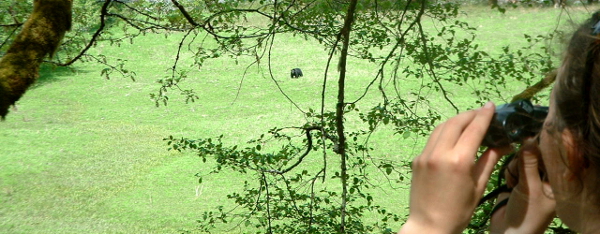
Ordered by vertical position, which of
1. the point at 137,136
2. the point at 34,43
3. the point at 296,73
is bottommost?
the point at 137,136

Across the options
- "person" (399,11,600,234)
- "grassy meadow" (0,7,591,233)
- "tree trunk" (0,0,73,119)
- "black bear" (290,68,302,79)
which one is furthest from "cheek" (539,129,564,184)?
"black bear" (290,68,302,79)

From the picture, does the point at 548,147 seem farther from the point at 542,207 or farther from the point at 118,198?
the point at 118,198

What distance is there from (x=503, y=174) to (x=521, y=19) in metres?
2.51

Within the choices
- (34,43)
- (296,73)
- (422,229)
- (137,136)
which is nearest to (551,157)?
(422,229)

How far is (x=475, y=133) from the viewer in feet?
1.51

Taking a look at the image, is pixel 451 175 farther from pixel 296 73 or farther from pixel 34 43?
pixel 296 73

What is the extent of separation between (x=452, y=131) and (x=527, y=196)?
111 mm

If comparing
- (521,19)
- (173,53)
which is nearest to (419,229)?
(521,19)

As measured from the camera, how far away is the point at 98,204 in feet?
18.6

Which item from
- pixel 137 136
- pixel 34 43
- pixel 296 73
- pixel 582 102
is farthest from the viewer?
pixel 296 73

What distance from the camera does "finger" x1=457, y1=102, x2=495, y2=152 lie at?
46 cm

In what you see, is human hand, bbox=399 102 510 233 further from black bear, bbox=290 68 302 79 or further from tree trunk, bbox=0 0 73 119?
black bear, bbox=290 68 302 79

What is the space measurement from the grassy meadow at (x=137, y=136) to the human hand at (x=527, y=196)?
2.77 meters

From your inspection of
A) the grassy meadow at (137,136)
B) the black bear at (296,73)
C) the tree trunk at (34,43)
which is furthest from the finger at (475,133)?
the black bear at (296,73)
